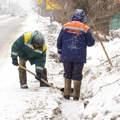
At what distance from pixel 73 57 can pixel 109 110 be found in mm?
1461

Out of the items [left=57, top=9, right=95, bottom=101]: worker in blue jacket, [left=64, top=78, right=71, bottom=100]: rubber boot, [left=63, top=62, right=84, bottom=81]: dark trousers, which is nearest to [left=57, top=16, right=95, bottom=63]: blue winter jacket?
[left=57, top=9, right=95, bottom=101]: worker in blue jacket

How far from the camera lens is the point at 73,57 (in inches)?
160

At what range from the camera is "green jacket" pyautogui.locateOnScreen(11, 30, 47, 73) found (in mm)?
4414

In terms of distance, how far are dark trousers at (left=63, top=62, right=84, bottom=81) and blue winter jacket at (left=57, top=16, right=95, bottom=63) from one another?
0.41ft

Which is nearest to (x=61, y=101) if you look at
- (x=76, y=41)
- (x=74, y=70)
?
(x=74, y=70)

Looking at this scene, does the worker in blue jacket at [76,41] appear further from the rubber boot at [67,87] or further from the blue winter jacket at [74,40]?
the rubber boot at [67,87]

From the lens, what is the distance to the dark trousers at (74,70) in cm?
417

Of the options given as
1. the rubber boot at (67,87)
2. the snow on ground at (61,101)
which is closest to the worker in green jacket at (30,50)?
the snow on ground at (61,101)

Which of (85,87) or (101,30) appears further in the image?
(101,30)

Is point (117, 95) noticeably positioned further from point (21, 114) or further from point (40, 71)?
point (40, 71)

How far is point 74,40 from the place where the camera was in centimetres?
403

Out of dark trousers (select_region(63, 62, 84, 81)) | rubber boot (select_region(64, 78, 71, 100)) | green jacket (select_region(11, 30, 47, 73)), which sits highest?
green jacket (select_region(11, 30, 47, 73))

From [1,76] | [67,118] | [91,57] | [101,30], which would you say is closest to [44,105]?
[67,118]

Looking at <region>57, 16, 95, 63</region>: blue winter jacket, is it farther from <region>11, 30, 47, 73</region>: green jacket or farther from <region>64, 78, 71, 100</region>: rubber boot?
<region>11, 30, 47, 73</region>: green jacket
